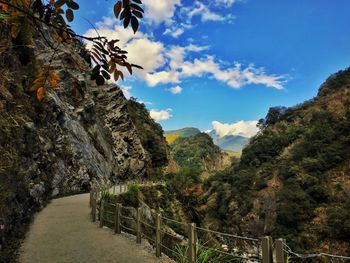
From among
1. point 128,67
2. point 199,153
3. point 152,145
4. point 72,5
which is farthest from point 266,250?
point 199,153

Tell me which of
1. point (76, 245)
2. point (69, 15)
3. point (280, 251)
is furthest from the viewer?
point (76, 245)

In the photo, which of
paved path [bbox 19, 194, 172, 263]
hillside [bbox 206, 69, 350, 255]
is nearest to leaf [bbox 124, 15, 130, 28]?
paved path [bbox 19, 194, 172, 263]

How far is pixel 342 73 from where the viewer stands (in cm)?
9219

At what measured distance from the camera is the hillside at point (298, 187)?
41250mm

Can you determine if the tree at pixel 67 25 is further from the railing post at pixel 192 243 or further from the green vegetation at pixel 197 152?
the green vegetation at pixel 197 152

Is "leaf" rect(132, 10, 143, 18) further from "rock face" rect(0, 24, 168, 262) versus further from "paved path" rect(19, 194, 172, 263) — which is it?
"paved path" rect(19, 194, 172, 263)

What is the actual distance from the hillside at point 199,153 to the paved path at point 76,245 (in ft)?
469

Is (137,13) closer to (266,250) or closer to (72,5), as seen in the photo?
(72,5)

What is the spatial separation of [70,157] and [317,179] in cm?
3847

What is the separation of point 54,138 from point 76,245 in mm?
15972

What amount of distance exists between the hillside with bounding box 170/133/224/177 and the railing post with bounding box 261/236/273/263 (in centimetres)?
15022

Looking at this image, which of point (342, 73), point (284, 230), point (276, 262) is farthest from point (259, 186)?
point (276, 262)

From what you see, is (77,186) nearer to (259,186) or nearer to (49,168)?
(49,168)

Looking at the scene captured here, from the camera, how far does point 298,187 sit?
53344mm
